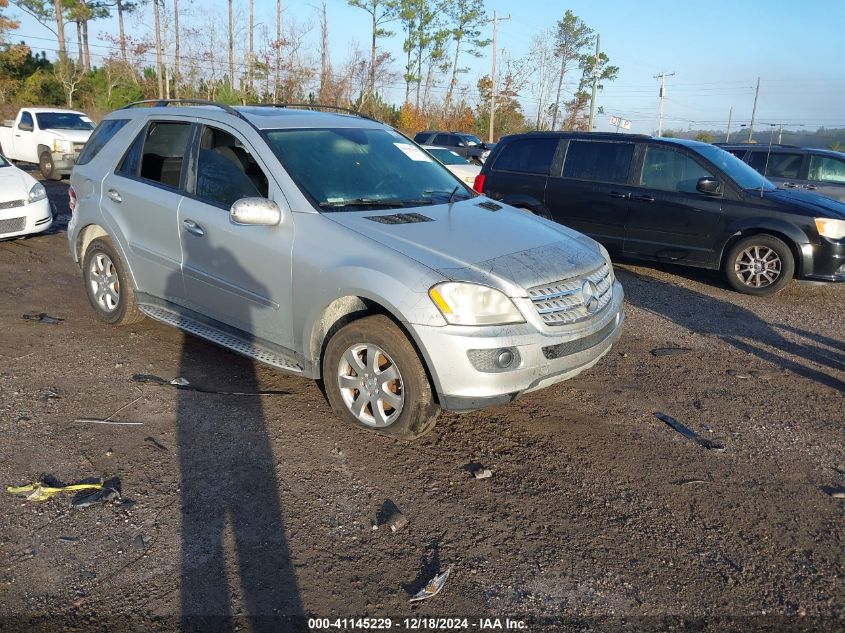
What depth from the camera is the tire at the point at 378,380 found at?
12.3 feet

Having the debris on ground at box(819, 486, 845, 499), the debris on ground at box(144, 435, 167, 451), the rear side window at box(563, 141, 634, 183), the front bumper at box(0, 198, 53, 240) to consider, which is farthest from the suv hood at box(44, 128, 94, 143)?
the debris on ground at box(819, 486, 845, 499)

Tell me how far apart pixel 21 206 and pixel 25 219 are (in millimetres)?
172

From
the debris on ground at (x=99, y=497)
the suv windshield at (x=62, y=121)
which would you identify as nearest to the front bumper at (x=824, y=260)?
the debris on ground at (x=99, y=497)

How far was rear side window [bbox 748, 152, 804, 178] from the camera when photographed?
1182 cm

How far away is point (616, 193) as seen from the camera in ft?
28.1

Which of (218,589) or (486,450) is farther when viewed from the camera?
(486,450)

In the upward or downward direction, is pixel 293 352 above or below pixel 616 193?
below

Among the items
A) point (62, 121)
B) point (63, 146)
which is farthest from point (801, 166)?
point (62, 121)

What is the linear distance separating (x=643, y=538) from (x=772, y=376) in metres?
2.78

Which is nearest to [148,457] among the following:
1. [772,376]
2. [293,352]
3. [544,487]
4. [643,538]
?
[293,352]

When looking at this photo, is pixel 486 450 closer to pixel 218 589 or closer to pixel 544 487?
pixel 544 487

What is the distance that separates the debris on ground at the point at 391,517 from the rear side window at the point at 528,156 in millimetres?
6661

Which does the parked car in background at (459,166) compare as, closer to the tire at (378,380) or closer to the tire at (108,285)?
the tire at (108,285)

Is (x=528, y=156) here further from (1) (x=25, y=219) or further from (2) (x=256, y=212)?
(1) (x=25, y=219)
